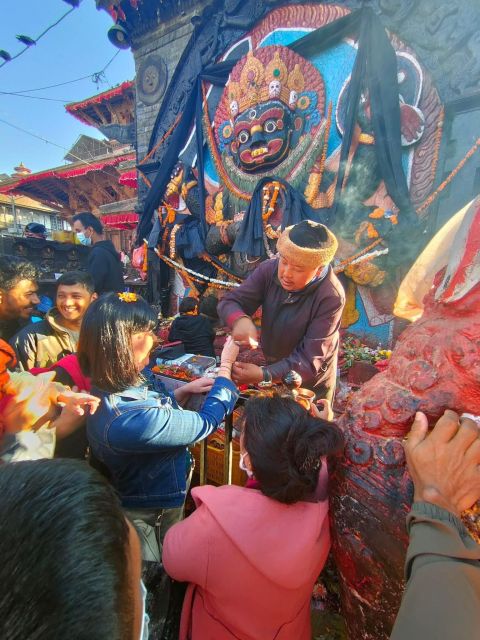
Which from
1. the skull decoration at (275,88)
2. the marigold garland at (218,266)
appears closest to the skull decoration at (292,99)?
the skull decoration at (275,88)

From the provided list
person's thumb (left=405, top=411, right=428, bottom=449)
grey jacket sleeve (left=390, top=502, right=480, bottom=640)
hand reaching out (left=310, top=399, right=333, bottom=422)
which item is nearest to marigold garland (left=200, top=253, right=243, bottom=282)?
hand reaching out (left=310, top=399, right=333, bottom=422)

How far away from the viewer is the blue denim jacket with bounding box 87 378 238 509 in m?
1.30

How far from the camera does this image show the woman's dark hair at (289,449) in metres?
0.97

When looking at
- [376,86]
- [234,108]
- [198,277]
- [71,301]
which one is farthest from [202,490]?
[234,108]

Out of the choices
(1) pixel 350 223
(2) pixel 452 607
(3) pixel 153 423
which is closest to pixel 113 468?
(3) pixel 153 423

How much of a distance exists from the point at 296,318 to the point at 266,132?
463 centimetres

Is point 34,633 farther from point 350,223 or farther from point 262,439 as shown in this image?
point 350,223

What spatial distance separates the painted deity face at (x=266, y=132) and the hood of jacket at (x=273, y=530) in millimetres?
5628

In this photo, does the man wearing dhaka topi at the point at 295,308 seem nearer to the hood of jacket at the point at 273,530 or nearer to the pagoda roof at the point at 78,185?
the hood of jacket at the point at 273,530

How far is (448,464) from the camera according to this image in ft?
2.50

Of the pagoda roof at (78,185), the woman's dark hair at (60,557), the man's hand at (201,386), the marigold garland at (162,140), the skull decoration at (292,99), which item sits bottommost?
the man's hand at (201,386)

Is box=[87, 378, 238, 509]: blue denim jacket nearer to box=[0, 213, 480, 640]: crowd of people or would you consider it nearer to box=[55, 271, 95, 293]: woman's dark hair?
box=[0, 213, 480, 640]: crowd of people

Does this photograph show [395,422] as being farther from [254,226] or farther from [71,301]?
[254,226]

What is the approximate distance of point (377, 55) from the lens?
170 inches
